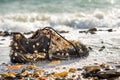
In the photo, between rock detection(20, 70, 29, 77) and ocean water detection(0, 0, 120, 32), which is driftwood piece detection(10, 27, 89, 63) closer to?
rock detection(20, 70, 29, 77)

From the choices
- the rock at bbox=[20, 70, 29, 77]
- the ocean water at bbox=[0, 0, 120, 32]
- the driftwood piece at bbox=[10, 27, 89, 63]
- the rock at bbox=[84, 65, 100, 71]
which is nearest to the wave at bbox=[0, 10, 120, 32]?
the ocean water at bbox=[0, 0, 120, 32]

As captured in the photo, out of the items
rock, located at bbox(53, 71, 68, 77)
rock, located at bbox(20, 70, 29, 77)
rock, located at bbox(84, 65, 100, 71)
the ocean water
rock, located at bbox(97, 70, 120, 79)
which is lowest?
the ocean water

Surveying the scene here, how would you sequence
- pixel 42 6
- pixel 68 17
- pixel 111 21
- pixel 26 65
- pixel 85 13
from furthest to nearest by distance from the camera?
pixel 42 6 < pixel 85 13 < pixel 68 17 < pixel 111 21 < pixel 26 65

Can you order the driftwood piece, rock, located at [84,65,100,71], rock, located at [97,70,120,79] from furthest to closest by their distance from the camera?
1. the driftwood piece
2. rock, located at [84,65,100,71]
3. rock, located at [97,70,120,79]

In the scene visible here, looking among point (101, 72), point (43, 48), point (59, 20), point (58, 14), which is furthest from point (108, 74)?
point (58, 14)

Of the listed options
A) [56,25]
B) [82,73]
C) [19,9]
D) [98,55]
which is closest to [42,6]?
[19,9]

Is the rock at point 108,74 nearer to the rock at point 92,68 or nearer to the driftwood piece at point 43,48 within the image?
the rock at point 92,68

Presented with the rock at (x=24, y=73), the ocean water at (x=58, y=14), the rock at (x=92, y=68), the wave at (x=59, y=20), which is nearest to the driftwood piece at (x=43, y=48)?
the rock at (x=24, y=73)

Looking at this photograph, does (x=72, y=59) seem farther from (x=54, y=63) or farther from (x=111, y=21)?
(x=111, y=21)

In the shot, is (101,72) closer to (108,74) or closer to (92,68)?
(108,74)
